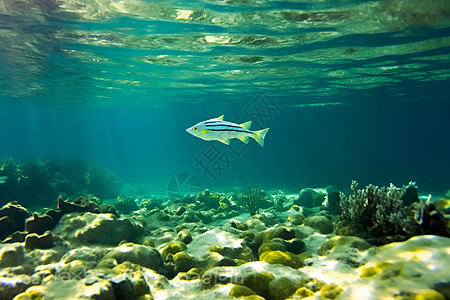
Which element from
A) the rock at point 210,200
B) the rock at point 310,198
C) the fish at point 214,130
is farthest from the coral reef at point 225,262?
the rock at point 210,200

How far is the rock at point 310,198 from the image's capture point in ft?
45.8

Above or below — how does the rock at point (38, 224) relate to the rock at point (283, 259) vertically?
below

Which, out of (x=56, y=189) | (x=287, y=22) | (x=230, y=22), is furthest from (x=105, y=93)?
(x=287, y=22)

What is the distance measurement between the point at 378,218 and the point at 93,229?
6.97 meters

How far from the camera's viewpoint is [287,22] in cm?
1189

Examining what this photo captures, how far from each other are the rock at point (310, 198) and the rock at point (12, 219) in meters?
12.6

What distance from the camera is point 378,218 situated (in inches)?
187

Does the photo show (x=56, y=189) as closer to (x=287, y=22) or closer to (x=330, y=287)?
(x=287, y=22)

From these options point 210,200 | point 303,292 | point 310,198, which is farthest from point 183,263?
point 310,198

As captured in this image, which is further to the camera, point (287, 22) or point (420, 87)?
point (420, 87)

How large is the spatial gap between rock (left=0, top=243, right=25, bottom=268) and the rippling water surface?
9.90 metres

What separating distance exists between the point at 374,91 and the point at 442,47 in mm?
15160

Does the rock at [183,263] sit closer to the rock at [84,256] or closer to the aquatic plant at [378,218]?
the rock at [84,256]

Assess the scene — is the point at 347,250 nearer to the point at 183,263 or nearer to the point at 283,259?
the point at 283,259
